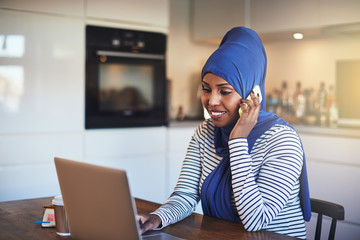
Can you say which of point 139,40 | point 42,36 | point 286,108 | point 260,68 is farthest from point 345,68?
point 42,36

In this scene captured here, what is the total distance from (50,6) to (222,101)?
1.59 metres

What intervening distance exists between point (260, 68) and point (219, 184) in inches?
18.0

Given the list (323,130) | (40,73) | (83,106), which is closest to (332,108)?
(323,130)

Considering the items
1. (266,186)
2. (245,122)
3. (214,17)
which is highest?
(214,17)

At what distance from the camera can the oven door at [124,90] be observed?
9.58ft

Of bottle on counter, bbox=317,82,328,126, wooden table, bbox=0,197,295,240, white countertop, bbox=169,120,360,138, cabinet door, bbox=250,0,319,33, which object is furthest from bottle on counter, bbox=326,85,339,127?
wooden table, bbox=0,197,295,240

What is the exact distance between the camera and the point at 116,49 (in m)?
3.02

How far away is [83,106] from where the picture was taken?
2.87 meters

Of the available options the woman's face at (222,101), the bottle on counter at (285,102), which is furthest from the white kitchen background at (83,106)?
the woman's face at (222,101)

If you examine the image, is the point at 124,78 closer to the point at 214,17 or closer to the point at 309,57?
the point at 214,17

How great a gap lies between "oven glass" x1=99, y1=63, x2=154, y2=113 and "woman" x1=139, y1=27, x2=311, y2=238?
4.61ft

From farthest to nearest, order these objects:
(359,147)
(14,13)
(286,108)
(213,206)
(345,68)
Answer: (286,108), (345,68), (359,147), (14,13), (213,206)

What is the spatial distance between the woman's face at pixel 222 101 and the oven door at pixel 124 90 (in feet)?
4.87

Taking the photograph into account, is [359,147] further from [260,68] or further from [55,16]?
[55,16]
